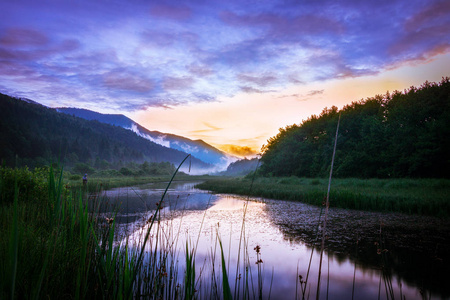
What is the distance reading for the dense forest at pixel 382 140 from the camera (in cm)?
2616

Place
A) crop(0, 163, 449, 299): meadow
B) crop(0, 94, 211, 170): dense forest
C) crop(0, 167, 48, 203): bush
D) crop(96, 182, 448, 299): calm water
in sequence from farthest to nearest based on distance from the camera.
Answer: crop(0, 94, 211, 170): dense forest
crop(0, 167, 48, 203): bush
crop(96, 182, 448, 299): calm water
crop(0, 163, 449, 299): meadow

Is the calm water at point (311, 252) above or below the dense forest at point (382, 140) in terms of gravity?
below

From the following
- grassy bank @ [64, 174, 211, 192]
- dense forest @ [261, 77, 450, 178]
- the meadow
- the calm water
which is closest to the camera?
the meadow

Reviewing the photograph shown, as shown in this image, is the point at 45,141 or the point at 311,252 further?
the point at 45,141

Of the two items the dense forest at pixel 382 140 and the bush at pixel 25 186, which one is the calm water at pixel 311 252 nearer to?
the bush at pixel 25 186

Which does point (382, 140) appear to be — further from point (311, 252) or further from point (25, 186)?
point (25, 186)

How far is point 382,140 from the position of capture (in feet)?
108

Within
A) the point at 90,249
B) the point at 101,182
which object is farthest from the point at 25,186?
the point at 90,249

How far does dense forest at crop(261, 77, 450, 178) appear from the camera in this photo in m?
26.2

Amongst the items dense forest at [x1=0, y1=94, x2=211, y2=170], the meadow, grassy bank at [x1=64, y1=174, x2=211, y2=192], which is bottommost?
grassy bank at [x1=64, y1=174, x2=211, y2=192]

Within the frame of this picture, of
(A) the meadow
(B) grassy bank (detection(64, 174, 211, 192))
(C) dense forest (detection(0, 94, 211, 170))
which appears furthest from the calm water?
(C) dense forest (detection(0, 94, 211, 170))

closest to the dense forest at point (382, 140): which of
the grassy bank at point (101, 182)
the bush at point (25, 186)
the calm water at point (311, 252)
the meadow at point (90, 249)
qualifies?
the meadow at point (90, 249)

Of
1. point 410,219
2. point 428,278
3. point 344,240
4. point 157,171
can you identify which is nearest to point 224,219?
point 344,240

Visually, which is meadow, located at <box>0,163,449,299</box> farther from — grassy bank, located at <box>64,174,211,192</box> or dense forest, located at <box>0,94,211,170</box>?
dense forest, located at <box>0,94,211,170</box>
